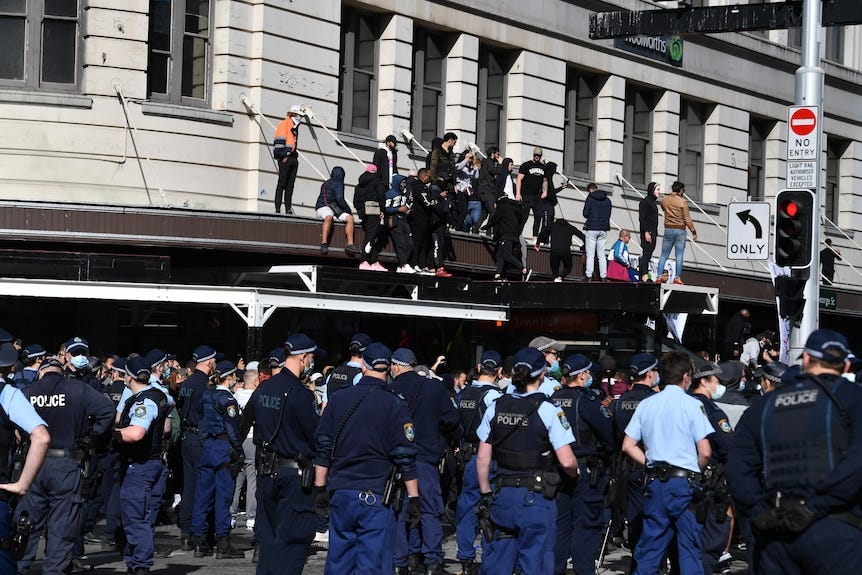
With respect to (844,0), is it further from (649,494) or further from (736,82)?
(736,82)

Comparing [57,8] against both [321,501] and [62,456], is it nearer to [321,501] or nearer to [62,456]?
[62,456]

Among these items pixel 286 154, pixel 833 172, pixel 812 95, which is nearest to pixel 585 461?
pixel 812 95

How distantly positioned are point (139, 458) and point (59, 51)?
40.6 feet

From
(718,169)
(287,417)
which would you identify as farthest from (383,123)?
(287,417)

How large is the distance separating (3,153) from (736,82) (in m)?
20.4

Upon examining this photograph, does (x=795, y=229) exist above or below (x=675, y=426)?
above

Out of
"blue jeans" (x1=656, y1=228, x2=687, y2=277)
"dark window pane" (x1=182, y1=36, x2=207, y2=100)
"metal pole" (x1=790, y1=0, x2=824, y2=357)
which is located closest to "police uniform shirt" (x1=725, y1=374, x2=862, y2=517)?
"metal pole" (x1=790, y1=0, x2=824, y2=357)

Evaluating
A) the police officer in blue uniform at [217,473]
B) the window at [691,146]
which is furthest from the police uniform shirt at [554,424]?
the window at [691,146]

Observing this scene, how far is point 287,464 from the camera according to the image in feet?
38.7

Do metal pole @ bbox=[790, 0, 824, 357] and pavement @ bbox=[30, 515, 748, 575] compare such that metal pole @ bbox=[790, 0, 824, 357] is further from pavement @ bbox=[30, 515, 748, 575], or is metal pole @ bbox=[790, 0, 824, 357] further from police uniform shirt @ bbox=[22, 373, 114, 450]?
police uniform shirt @ bbox=[22, 373, 114, 450]

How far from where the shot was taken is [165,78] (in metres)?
25.7

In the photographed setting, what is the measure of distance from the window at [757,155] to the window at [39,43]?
2035cm

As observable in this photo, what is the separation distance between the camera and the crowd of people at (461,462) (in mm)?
7984

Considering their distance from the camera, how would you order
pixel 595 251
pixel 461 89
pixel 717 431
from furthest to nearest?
pixel 461 89 → pixel 595 251 → pixel 717 431
